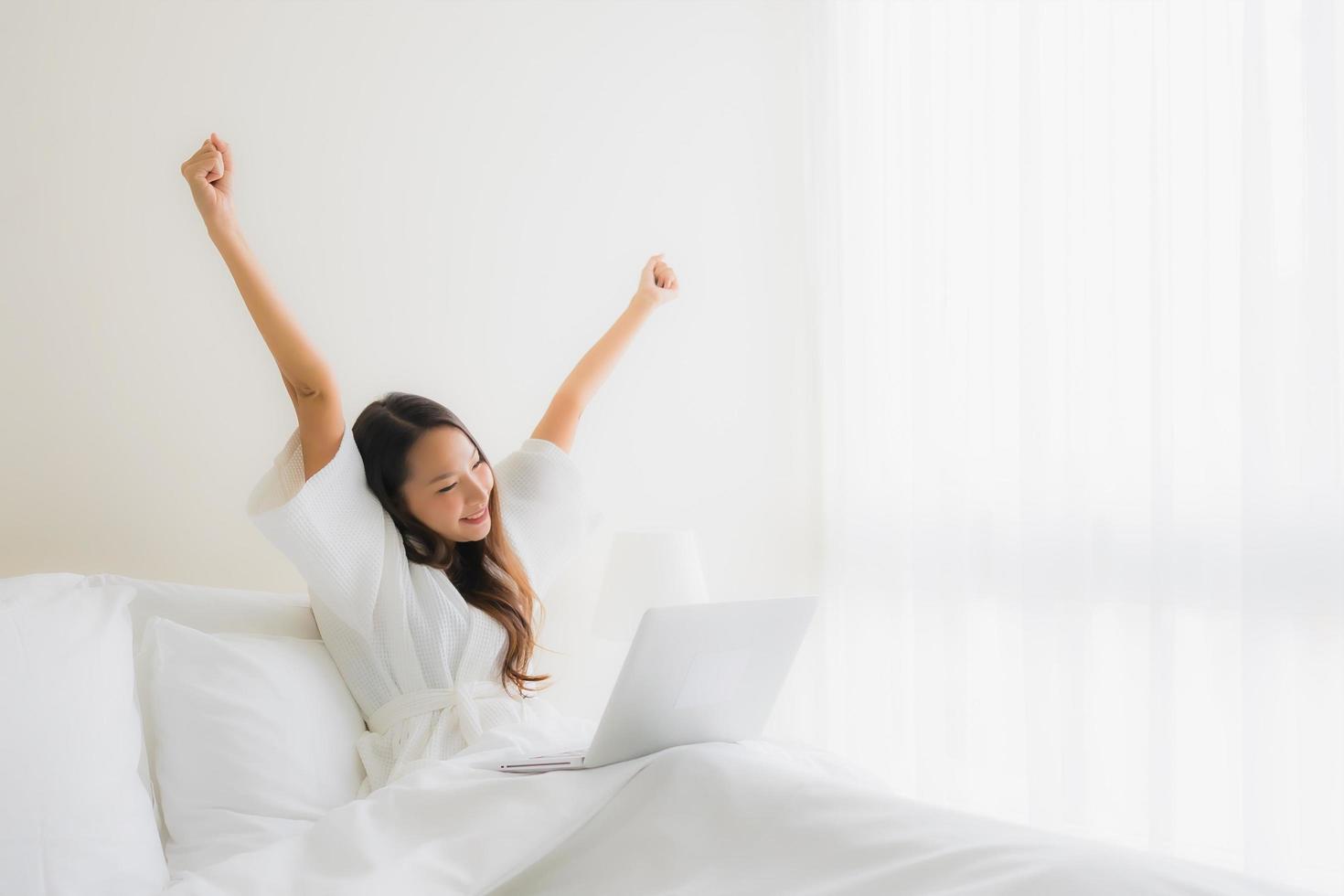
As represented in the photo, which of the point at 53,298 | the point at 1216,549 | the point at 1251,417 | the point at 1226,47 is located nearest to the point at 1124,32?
the point at 1226,47

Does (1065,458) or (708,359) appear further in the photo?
(708,359)

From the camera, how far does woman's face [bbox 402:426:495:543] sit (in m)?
1.78

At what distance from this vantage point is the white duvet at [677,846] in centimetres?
91

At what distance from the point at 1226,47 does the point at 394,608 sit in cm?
184

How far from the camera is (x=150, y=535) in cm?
190

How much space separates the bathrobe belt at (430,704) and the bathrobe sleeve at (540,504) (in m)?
0.36

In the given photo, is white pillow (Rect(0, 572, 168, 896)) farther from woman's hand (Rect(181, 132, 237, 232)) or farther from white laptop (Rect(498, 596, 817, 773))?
woman's hand (Rect(181, 132, 237, 232))

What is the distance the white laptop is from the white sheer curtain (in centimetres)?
103

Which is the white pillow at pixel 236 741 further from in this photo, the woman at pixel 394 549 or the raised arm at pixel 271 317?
the raised arm at pixel 271 317

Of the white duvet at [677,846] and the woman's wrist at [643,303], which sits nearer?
the white duvet at [677,846]

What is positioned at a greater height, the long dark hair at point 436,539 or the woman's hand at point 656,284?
the woman's hand at point 656,284

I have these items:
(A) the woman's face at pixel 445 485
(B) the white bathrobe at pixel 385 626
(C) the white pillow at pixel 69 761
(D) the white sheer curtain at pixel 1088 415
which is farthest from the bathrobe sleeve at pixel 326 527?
(D) the white sheer curtain at pixel 1088 415

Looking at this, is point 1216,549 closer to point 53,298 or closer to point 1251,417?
point 1251,417

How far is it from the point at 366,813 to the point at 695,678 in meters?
0.42
